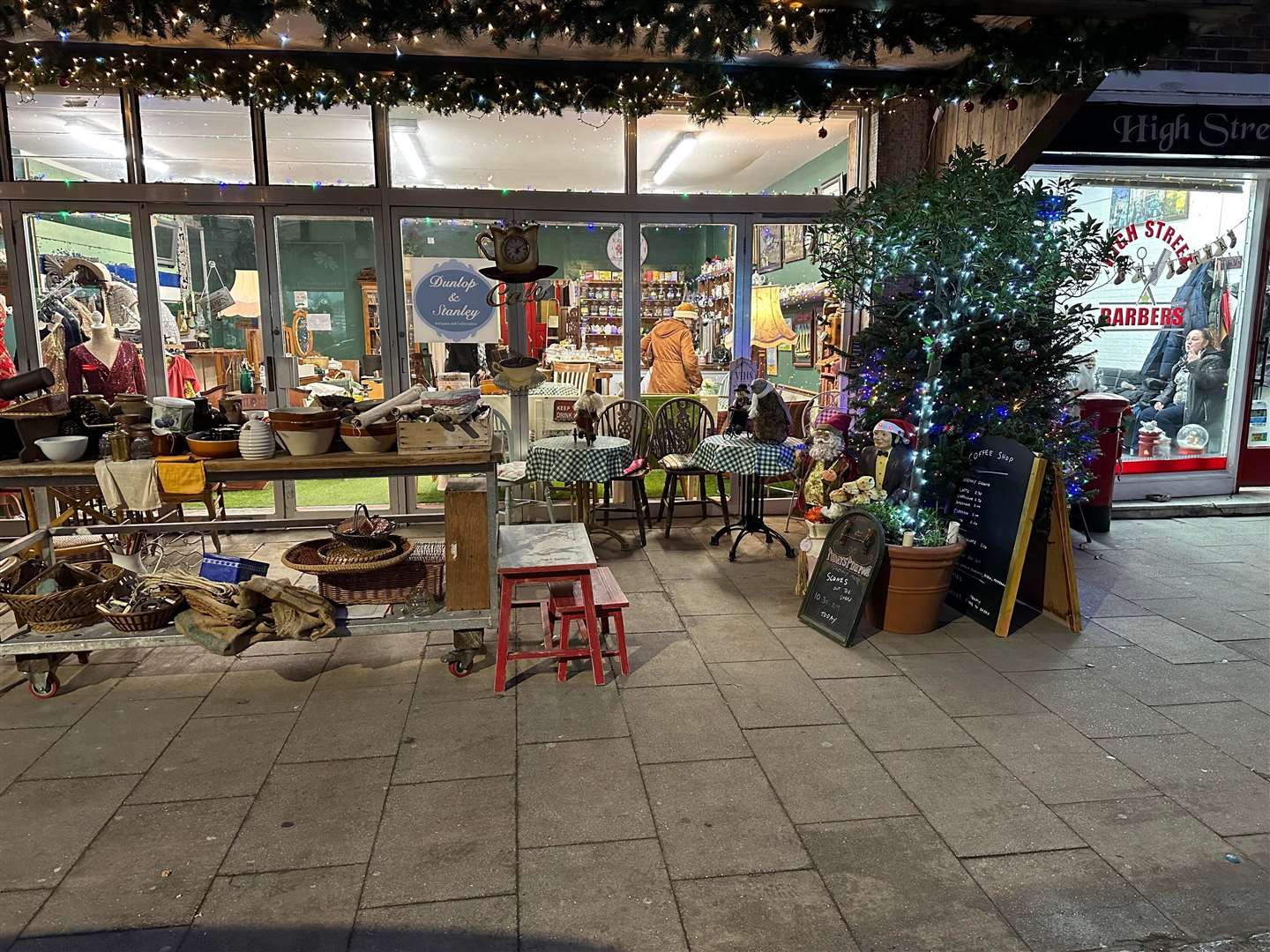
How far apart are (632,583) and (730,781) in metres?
2.19

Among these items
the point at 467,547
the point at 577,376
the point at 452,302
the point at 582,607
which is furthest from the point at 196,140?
the point at 582,607

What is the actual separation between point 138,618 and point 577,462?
247cm

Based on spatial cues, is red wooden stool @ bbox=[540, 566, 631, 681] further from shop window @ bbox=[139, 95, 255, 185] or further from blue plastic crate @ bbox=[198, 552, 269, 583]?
shop window @ bbox=[139, 95, 255, 185]

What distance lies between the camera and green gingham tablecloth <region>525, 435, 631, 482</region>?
4996 millimetres

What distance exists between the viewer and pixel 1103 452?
18.9 feet

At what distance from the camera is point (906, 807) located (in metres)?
2.51

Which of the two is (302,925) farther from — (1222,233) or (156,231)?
(1222,233)

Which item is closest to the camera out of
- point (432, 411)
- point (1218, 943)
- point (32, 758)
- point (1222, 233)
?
point (1218, 943)

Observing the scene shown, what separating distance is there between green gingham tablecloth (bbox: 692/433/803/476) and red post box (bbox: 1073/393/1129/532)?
2.25 m

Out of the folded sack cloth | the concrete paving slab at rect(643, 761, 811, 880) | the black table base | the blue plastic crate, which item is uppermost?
the folded sack cloth

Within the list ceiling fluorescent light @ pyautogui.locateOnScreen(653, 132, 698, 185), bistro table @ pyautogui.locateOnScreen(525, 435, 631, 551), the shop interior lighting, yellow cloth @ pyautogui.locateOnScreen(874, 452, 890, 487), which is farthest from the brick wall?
the shop interior lighting

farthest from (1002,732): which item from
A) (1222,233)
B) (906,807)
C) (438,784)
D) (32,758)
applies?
(1222,233)

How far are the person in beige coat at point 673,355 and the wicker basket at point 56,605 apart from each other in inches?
158

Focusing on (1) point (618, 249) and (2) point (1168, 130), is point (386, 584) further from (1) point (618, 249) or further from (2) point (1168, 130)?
(2) point (1168, 130)
